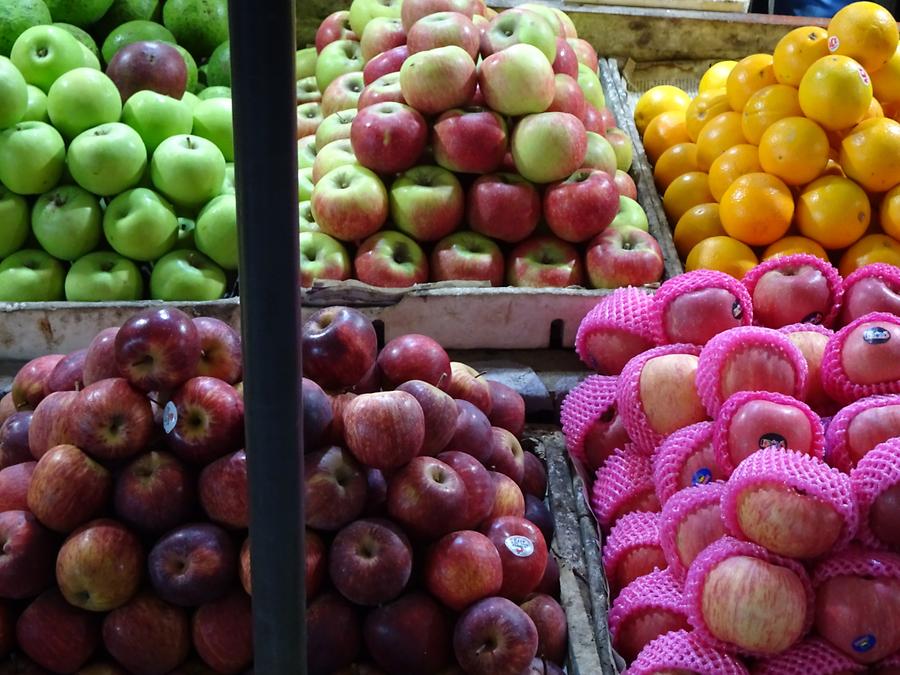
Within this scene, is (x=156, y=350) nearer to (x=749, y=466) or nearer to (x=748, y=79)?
(x=749, y=466)

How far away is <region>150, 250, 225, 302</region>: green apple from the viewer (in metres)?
2.26

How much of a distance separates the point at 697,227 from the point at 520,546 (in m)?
1.41

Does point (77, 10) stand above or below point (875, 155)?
above

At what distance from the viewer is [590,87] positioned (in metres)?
3.00

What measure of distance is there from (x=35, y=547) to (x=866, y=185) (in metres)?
2.14

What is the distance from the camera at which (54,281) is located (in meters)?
2.30

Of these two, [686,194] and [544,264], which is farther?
[686,194]

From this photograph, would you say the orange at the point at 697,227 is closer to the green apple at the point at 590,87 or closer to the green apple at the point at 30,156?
the green apple at the point at 590,87

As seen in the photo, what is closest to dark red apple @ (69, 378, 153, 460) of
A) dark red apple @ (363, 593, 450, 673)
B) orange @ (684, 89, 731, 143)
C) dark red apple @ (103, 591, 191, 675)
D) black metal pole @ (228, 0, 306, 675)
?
dark red apple @ (103, 591, 191, 675)

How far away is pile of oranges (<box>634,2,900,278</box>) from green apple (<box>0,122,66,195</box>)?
166 centimetres

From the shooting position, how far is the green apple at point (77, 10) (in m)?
2.85

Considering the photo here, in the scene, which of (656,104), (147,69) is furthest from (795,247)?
(147,69)

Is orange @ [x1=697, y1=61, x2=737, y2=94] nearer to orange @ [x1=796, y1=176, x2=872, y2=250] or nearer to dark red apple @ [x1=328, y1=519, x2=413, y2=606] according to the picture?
orange @ [x1=796, y1=176, x2=872, y2=250]

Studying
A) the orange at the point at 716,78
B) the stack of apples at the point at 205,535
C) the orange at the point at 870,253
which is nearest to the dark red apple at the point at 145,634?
the stack of apples at the point at 205,535
